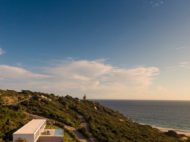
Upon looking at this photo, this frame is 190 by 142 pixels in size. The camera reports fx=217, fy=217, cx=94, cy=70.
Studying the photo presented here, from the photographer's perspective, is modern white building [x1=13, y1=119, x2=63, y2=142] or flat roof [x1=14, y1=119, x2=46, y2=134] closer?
modern white building [x1=13, y1=119, x2=63, y2=142]

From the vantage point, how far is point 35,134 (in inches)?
1120

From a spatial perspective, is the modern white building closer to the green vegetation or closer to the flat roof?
the flat roof

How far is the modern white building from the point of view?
27.2 m

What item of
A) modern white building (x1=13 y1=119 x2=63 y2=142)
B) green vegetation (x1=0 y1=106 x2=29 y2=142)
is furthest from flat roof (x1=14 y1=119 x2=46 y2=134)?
green vegetation (x1=0 y1=106 x2=29 y2=142)

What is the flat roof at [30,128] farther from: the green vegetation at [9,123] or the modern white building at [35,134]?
the green vegetation at [9,123]

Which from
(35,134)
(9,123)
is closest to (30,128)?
(35,134)

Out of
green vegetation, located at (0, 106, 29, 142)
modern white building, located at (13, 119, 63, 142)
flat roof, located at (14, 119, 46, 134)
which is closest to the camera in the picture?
modern white building, located at (13, 119, 63, 142)

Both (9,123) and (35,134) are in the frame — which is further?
(9,123)

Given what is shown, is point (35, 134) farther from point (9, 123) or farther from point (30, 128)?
point (9, 123)

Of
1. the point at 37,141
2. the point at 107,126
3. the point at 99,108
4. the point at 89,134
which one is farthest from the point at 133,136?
the point at 99,108

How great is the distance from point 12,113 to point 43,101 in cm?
1985

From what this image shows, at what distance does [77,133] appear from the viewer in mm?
39562

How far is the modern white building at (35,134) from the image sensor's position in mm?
27250

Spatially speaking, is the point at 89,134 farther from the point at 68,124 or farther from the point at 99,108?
the point at 99,108
